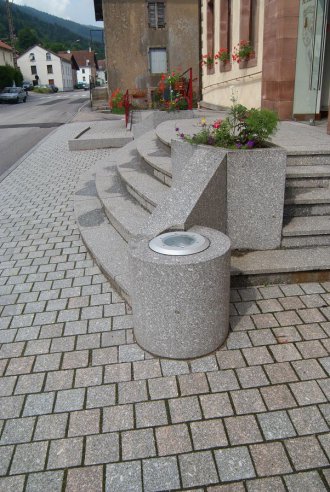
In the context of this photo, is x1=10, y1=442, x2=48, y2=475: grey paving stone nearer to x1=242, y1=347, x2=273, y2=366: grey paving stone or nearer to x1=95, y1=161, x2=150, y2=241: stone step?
x1=242, y1=347, x2=273, y2=366: grey paving stone

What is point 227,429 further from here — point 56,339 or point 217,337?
point 56,339

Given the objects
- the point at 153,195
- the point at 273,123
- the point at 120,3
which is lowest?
the point at 153,195

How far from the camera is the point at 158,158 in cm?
704

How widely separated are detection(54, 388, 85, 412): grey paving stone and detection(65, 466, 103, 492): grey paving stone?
491 mm

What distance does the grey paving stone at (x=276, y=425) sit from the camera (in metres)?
2.63

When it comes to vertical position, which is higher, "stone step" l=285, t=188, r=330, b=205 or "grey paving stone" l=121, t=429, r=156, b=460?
"stone step" l=285, t=188, r=330, b=205

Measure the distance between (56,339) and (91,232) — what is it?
225 cm

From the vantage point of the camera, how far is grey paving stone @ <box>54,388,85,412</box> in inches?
115

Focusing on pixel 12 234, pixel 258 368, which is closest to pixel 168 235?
pixel 258 368

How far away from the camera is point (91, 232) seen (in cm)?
572

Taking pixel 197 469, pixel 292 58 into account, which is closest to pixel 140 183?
pixel 197 469

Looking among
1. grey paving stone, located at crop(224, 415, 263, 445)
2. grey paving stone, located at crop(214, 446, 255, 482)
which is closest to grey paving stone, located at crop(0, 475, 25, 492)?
grey paving stone, located at crop(214, 446, 255, 482)

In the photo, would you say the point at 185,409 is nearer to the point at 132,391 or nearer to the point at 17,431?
the point at 132,391

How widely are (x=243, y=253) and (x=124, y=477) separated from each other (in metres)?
2.72
